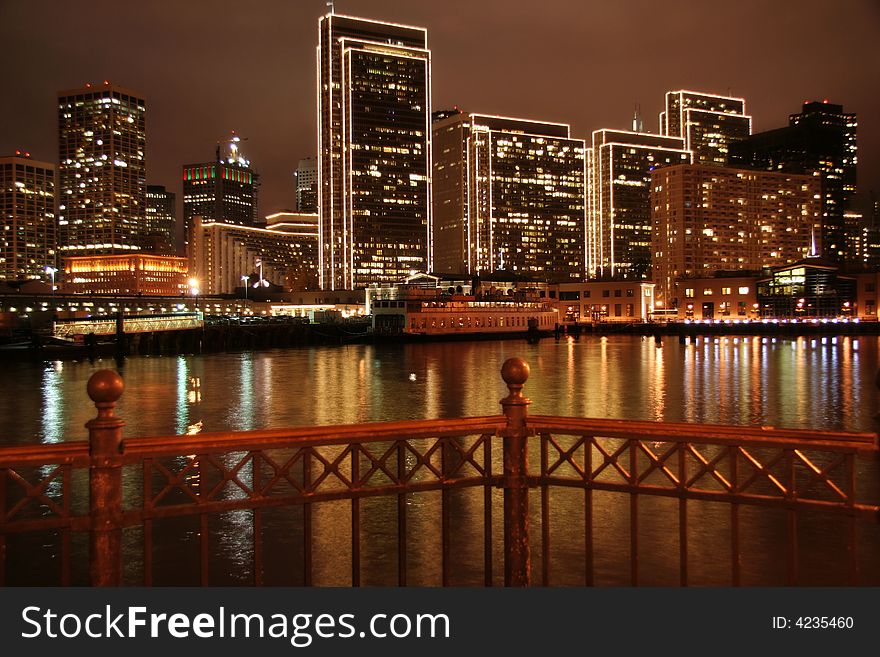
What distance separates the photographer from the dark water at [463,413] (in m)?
8.57

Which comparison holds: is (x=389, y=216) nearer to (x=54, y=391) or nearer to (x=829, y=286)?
(x=829, y=286)

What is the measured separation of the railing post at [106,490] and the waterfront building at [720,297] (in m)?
130

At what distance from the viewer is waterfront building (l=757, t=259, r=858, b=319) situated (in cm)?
11300

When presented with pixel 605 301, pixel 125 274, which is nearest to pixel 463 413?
pixel 605 301

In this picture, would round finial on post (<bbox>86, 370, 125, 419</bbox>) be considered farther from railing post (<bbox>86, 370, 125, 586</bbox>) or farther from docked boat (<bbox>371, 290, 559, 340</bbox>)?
docked boat (<bbox>371, 290, 559, 340</bbox>)

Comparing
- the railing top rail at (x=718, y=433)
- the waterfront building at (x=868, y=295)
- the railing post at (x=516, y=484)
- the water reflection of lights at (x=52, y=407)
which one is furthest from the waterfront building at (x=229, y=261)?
the railing top rail at (x=718, y=433)

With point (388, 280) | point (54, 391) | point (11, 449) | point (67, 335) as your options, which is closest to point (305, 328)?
point (67, 335)

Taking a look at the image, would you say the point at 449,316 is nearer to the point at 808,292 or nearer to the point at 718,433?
the point at 808,292

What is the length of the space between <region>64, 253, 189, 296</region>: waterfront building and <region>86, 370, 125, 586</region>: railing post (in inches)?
7118

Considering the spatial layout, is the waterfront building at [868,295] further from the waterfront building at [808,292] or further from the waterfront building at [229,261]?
the waterfront building at [229,261]

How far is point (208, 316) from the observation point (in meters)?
116

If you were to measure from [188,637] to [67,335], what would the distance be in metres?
74.0

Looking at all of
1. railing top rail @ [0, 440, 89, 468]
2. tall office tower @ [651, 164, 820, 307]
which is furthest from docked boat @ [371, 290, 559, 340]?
railing top rail @ [0, 440, 89, 468]

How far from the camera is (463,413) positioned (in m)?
26.0
